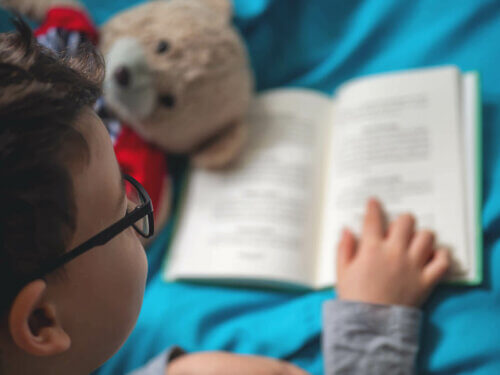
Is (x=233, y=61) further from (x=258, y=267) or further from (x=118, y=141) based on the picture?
(x=258, y=267)

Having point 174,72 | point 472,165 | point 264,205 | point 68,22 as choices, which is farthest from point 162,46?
point 472,165

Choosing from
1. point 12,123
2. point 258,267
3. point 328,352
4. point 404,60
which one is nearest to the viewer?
point 12,123

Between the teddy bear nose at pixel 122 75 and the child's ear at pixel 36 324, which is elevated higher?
the child's ear at pixel 36 324

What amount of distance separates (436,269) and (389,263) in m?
0.07

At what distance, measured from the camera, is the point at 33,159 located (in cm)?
40

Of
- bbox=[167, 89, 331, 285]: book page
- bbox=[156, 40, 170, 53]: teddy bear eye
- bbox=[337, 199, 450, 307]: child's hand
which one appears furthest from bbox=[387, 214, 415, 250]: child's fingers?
bbox=[156, 40, 170, 53]: teddy bear eye

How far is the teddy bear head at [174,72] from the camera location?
33.8 inches

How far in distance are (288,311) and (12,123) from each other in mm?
539

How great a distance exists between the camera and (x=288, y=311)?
0.81 m

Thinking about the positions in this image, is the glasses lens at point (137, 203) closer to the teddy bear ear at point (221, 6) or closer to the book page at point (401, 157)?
the book page at point (401, 157)

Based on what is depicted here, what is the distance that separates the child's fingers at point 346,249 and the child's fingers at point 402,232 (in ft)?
0.18

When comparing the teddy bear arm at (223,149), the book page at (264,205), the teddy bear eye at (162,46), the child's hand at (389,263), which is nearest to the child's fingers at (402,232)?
the child's hand at (389,263)

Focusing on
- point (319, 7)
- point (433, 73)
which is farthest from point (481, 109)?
point (319, 7)

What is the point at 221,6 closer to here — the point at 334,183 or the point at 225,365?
the point at 334,183
